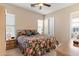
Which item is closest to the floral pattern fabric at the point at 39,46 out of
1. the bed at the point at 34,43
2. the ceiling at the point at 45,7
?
the bed at the point at 34,43

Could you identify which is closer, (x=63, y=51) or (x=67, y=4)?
(x=63, y=51)

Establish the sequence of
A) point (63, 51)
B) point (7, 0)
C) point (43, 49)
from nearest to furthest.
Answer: point (63, 51)
point (7, 0)
point (43, 49)

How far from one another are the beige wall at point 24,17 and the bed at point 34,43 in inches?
3.5

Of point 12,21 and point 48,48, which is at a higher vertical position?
point 12,21

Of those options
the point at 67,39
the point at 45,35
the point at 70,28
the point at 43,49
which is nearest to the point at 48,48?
the point at 43,49

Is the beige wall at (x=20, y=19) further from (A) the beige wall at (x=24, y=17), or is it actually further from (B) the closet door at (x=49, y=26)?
(B) the closet door at (x=49, y=26)

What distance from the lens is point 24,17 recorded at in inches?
59.1

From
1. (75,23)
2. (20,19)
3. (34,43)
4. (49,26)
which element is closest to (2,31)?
(20,19)

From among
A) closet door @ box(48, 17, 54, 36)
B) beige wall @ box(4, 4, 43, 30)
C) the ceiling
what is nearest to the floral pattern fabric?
closet door @ box(48, 17, 54, 36)

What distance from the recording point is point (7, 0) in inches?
55.8

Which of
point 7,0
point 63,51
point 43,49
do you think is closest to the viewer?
point 63,51

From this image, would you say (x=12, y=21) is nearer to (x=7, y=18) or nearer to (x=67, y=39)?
(x=7, y=18)

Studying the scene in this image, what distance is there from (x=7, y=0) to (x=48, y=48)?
91 cm

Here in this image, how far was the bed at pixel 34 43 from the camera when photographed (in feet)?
4.77
